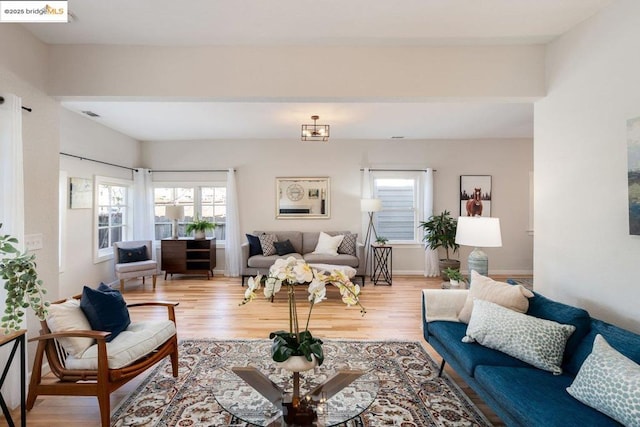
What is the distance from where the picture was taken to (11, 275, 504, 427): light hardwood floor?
2.10 metres

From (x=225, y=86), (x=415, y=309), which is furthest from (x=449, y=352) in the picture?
(x=225, y=86)

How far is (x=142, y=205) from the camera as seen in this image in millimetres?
5961

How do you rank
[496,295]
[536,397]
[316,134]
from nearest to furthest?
[536,397], [496,295], [316,134]

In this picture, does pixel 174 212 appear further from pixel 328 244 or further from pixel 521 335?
pixel 521 335

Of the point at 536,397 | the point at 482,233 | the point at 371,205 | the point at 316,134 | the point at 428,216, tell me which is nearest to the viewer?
the point at 536,397

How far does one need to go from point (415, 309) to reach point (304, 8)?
3.62 meters

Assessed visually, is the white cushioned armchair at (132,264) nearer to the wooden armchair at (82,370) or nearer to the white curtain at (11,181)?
the white curtain at (11,181)

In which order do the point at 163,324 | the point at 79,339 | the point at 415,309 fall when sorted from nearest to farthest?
1. the point at 79,339
2. the point at 163,324
3. the point at 415,309

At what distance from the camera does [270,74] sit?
2586 millimetres

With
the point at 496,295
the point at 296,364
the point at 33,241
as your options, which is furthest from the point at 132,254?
the point at 496,295

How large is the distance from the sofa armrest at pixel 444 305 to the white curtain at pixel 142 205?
548 cm

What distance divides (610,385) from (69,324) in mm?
2965

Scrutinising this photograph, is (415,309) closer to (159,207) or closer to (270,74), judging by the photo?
(270,74)

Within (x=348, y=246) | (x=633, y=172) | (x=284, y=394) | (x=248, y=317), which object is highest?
(x=633, y=172)
